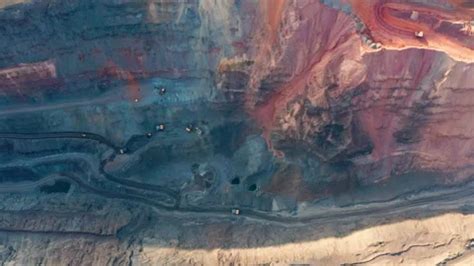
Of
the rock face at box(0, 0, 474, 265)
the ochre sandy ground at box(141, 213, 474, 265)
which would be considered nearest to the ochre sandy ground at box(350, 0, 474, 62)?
the rock face at box(0, 0, 474, 265)

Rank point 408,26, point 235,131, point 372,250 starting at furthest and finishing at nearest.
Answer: point 235,131, point 372,250, point 408,26

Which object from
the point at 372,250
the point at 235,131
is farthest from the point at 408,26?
the point at 372,250

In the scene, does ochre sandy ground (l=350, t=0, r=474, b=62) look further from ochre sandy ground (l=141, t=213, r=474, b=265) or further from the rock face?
ochre sandy ground (l=141, t=213, r=474, b=265)

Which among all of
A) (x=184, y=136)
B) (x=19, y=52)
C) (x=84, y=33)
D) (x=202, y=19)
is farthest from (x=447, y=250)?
(x=19, y=52)

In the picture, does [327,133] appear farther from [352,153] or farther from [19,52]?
[19,52]

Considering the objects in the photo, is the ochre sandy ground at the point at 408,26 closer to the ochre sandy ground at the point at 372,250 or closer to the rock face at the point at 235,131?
the rock face at the point at 235,131

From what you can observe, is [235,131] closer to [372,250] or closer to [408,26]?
[372,250]

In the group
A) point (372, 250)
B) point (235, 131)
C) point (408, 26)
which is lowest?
point (372, 250)
